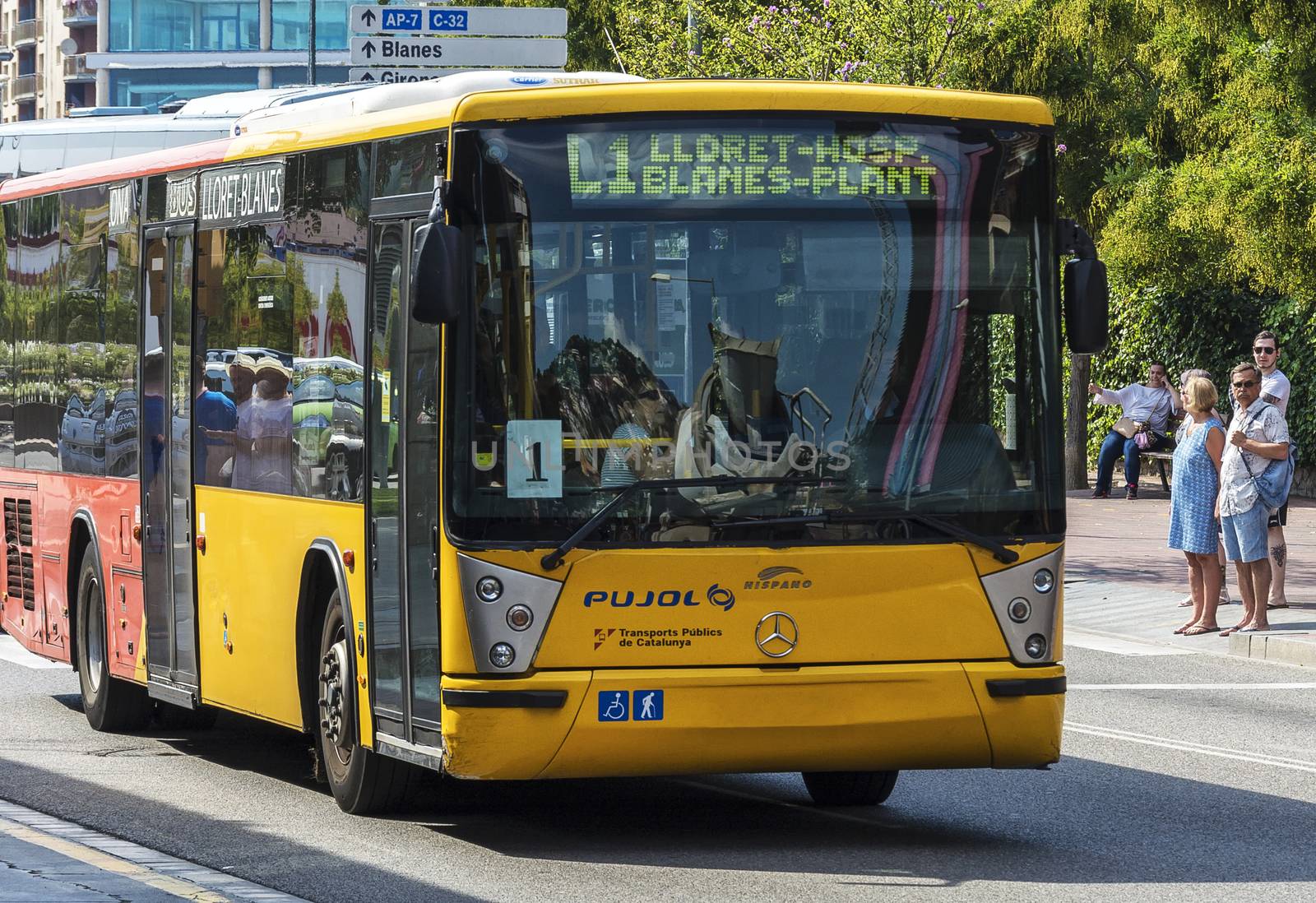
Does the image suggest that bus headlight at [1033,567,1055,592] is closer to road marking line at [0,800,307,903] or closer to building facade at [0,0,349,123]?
road marking line at [0,800,307,903]

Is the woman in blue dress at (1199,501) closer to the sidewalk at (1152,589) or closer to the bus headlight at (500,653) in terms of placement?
the sidewalk at (1152,589)

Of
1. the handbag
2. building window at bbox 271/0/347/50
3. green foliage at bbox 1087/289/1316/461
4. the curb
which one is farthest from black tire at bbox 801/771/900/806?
building window at bbox 271/0/347/50

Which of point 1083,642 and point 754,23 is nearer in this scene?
point 1083,642

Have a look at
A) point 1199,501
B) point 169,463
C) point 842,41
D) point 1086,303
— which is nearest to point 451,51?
point 1199,501

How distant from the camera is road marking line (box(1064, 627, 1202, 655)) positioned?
16.0 meters

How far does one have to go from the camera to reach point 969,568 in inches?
338

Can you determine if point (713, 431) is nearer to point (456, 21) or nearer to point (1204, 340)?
point (456, 21)

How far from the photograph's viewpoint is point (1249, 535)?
16.2 metres

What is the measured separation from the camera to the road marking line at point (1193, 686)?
14.1 meters

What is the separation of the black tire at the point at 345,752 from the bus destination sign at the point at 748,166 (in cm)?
211

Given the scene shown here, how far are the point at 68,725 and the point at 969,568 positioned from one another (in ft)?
19.3

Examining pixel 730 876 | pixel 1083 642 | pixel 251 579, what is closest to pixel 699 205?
pixel 730 876

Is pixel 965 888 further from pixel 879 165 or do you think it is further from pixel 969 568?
pixel 879 165

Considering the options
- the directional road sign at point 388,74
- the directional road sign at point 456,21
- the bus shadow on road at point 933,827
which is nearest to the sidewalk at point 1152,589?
the bus shadow on road at point 933,827
